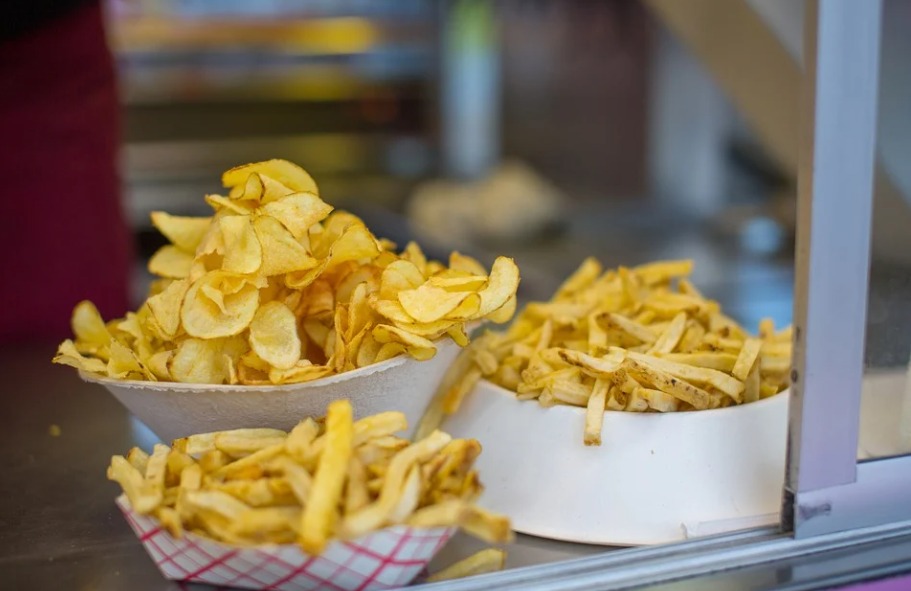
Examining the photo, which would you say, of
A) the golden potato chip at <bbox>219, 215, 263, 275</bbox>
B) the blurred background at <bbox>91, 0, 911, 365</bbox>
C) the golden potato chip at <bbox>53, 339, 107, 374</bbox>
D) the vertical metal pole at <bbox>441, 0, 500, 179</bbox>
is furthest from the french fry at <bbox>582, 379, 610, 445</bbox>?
the vertical metal pole at <bbox>441, 0, 500, 179</bbox>

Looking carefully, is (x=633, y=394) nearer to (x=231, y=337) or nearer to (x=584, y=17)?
(x=231, y=337)

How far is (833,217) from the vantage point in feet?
2.53

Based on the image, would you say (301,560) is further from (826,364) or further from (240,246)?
(826,364)

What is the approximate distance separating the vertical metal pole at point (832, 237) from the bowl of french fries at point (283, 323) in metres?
0.25

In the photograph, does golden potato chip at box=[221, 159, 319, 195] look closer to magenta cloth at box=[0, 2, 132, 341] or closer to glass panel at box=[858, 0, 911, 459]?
glass panel at box=[858, 0, 911, 459]

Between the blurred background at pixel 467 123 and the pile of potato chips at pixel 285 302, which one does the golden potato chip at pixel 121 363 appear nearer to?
the pile of potato chips at pixel 285 302

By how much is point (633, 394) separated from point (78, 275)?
1.62 metres

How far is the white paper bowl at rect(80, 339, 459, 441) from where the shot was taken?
0.82 m

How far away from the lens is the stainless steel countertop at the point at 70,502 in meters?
0.83

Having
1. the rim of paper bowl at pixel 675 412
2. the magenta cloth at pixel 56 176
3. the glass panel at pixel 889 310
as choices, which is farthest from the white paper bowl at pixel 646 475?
the magenta cloth at pixel 56 176

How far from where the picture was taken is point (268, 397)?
82 centimetres

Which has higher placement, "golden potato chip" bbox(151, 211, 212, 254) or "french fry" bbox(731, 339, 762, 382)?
"golden potato chip" bbox(151, 211, 212, 254)

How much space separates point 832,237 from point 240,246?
18.9 inches

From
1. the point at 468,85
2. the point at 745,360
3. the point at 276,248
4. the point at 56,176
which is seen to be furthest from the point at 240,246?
the point at 468,85
